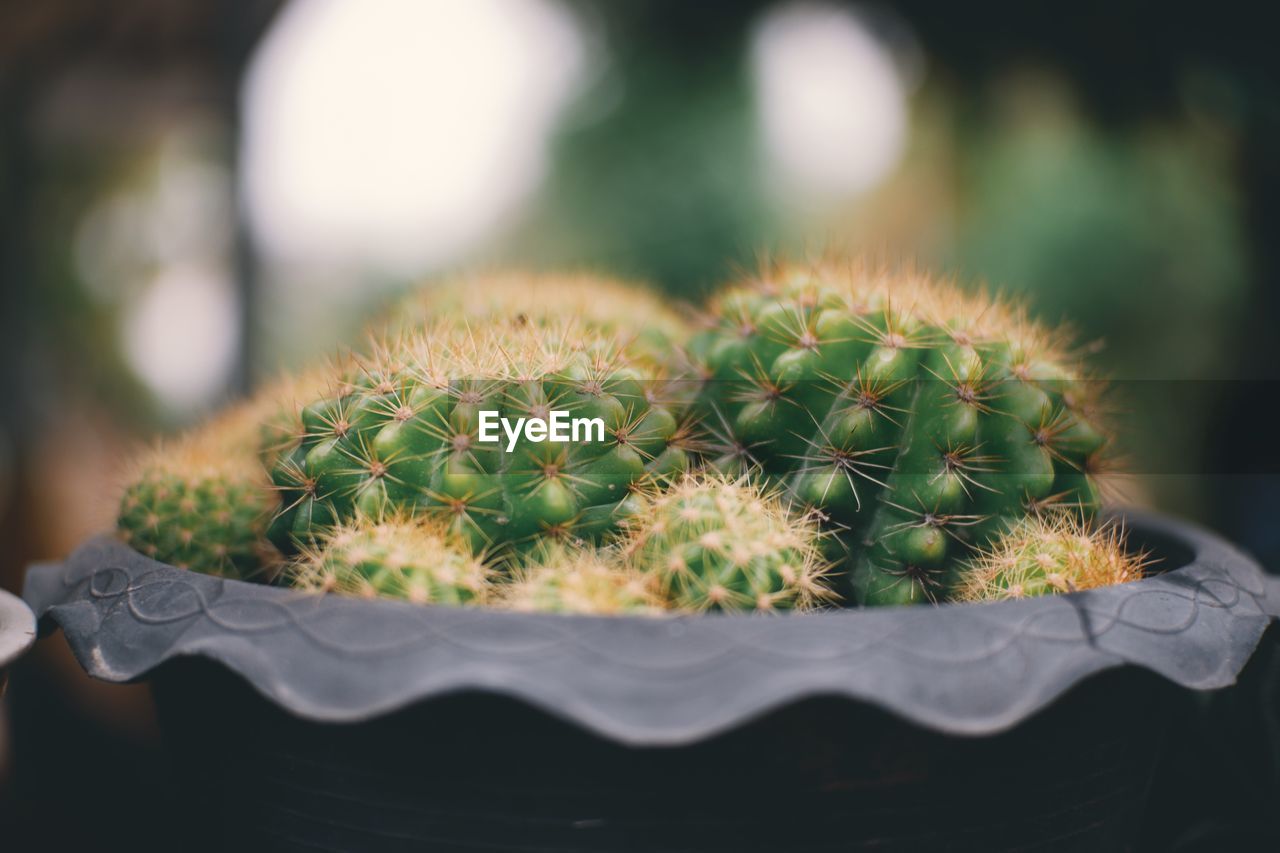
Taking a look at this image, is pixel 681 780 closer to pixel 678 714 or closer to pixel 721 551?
pixel 678 714

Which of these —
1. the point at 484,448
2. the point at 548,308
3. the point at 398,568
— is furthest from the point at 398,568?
the point at 548,308

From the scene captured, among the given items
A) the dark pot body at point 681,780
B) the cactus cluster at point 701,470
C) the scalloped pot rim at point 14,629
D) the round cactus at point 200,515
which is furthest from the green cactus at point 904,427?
the scalloped pot rim at point 14,629

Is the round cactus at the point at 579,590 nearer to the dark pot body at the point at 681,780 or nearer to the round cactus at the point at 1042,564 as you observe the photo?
the dark pot body at the point at 681,780

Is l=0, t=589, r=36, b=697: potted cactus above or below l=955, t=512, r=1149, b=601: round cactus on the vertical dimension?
below

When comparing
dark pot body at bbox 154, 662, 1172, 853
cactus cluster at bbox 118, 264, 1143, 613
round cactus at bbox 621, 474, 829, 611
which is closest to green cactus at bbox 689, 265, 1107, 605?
cactus cluster at bbox 118, 264, 1143, 613

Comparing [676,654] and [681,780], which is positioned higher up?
[676,654]

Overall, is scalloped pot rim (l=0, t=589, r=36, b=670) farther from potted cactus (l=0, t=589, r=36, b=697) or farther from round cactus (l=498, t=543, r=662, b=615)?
round cactus (l=498, t=543, r=662, b=615)

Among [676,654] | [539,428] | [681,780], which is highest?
[539,428]

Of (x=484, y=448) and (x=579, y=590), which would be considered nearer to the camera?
(x=579, y=590)
